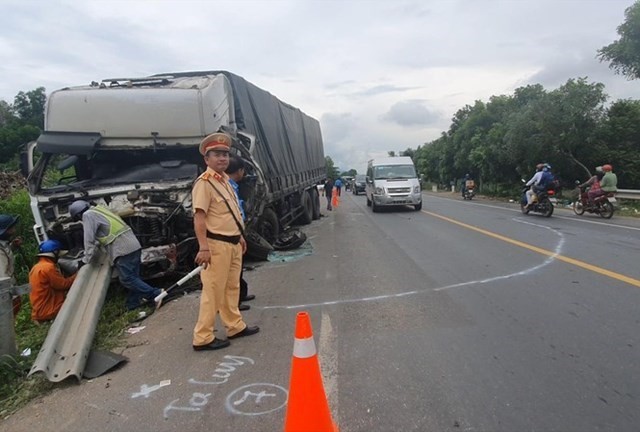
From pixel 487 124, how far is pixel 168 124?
Answer: 3449cm

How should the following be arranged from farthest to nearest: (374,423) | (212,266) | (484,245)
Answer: (484,245), (212,266), (374,423)

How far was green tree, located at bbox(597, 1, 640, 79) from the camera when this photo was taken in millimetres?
16125

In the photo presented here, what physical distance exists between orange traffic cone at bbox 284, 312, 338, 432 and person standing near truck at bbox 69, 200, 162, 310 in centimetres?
356

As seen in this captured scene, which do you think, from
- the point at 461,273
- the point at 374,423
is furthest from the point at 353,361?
the point at 461,273

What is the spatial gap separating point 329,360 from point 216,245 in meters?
1.43

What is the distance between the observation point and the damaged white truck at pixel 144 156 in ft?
21.1

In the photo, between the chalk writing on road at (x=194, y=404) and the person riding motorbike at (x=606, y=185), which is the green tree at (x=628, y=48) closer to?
the person riding motorbike at (x=606, y=185)

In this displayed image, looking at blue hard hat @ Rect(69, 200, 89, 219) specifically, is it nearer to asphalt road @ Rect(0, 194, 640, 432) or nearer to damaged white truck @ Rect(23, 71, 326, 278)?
damaged white truck @ Rect(23, 71, 326, 278)

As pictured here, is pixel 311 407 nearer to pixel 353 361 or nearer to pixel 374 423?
pixel 374 423

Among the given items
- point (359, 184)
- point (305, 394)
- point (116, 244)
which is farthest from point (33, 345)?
point (359, 184)

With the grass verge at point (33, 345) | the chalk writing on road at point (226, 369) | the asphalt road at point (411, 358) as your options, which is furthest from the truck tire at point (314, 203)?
the chalk writing on road at point (226, 369)

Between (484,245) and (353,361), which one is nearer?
(353,361)

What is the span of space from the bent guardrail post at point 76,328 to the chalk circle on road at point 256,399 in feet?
4.52

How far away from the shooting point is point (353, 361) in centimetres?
376
